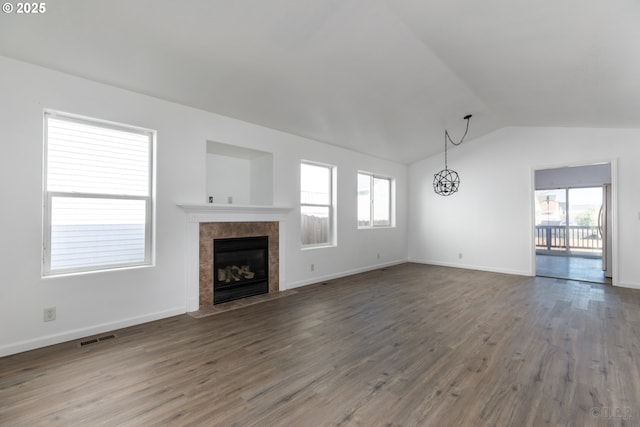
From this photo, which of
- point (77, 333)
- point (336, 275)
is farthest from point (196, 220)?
point (336, 275)

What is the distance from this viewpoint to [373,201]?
691 centimetres

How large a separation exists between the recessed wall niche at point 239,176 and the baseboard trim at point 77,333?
1806 mm

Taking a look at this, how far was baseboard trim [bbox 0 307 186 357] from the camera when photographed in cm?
265

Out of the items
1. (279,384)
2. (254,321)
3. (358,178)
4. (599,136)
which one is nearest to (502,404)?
(279,384)

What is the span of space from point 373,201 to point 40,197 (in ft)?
18.5

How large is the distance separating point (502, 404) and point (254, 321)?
247 centimetres

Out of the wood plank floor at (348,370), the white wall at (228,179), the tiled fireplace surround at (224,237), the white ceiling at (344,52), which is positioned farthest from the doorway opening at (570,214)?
the white wall at (228,179)

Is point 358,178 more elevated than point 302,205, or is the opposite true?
point 358,178

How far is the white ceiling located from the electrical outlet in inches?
89.5

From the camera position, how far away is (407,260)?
309 inches

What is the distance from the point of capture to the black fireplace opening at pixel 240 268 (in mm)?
4172

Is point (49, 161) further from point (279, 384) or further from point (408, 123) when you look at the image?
point (408, 123)

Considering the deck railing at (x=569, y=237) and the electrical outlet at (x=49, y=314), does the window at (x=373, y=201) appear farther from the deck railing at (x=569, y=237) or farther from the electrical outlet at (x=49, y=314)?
the deck railing at (x=569, y=237)

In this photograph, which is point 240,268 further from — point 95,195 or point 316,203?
point 95,195
